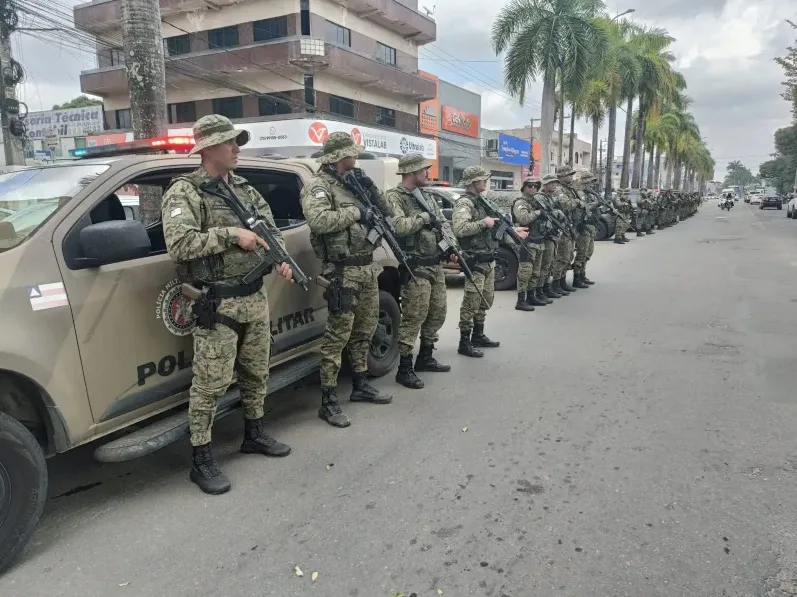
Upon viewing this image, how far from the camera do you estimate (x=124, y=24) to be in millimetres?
5777

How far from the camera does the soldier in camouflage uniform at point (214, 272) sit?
2.95 meters

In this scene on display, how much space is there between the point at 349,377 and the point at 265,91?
2461cm

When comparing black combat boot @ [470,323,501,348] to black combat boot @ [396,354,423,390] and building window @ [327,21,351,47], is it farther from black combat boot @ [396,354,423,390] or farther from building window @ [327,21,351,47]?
building window @ [327,21,351,47]

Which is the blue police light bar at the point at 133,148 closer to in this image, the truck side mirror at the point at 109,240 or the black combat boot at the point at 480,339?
the truck side mirror at the point at 109,240

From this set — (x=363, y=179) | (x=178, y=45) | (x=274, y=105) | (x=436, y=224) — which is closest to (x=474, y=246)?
(x=436, y=224)

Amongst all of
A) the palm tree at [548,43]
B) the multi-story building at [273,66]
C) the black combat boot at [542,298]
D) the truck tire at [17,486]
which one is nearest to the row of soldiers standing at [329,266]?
the truck tire at [17,486]

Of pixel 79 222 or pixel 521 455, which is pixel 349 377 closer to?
pixel 521 455

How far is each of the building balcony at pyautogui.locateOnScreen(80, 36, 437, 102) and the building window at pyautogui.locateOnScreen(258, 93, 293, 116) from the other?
0.85m

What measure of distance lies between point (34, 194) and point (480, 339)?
4.28 meters

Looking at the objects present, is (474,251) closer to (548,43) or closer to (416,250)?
(416,250)

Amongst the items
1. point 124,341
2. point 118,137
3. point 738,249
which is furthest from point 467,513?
point 118,137

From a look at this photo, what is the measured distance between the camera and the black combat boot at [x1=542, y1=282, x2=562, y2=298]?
354 inches

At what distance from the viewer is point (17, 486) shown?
2424 mm

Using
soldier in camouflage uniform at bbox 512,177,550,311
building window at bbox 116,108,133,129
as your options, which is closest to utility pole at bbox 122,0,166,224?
soldier in camouflage uniform at bbox 512,177,550,311
